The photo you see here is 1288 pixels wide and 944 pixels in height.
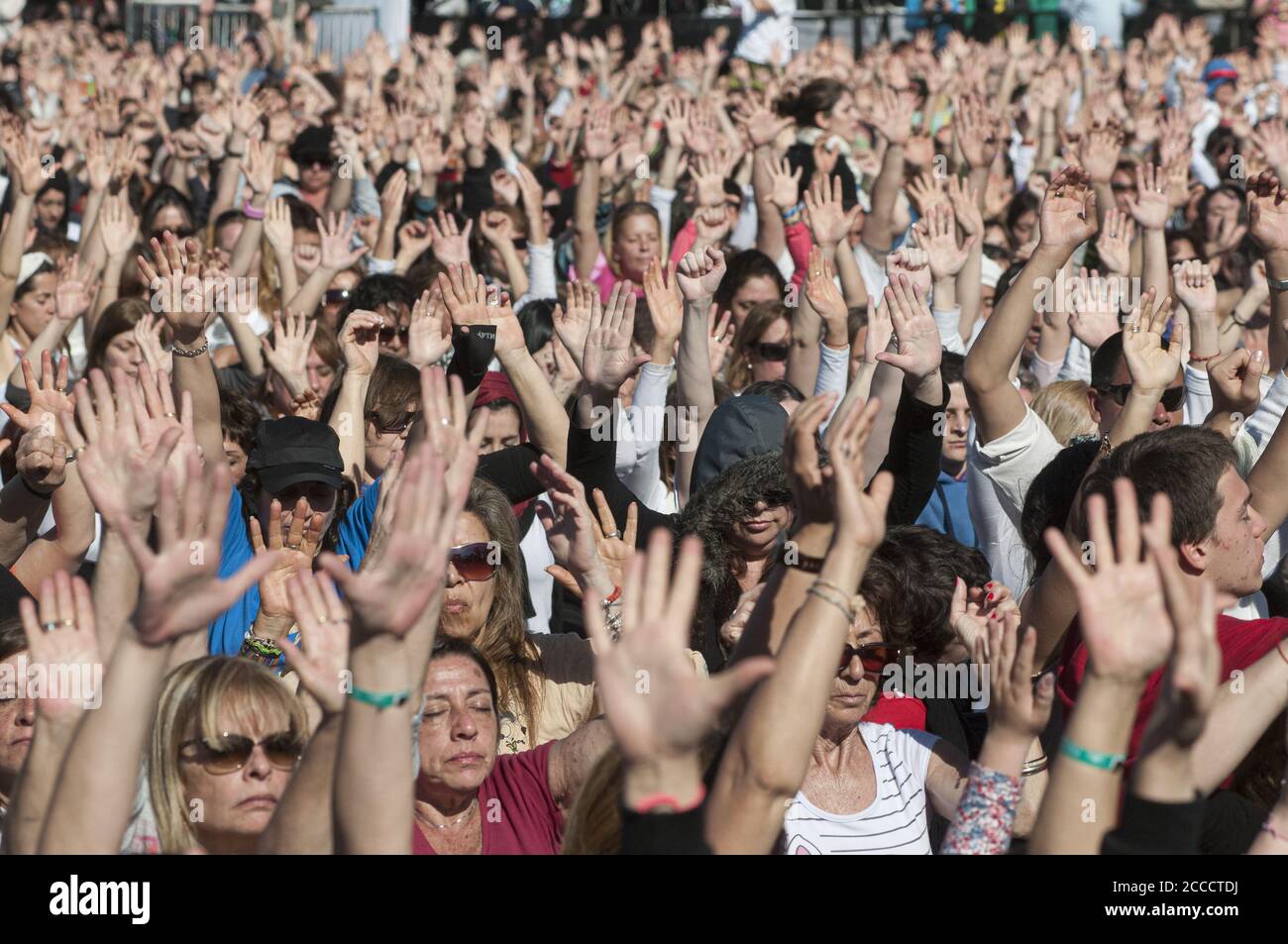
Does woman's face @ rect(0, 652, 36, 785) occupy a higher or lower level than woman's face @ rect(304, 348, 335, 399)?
lower

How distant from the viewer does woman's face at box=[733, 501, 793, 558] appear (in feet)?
12.5

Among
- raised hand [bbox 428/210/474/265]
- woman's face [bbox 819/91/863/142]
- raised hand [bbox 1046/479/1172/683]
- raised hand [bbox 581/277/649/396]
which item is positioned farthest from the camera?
woman's face [bbox 819/91/863/142]

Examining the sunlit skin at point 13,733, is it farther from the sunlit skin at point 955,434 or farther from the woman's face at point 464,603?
the sunlit skin at point 955,434

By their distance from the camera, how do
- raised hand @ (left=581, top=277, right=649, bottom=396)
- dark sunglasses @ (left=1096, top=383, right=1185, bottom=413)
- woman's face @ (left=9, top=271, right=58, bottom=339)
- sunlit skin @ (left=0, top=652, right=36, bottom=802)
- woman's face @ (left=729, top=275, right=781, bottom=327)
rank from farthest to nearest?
woman's face @ (left=9, top=271, right=58, bottom=339)
woman's face @ (left=729, top=275, right=781, bottom=327)
dark sunglasses @ (left=1096, top=383, right=1185, bottom=413)
raised hand @ (left=581, top=277, right=649, bottom=396)
sunlit skin @ (left=0, top=652, right=36, bottom=802)

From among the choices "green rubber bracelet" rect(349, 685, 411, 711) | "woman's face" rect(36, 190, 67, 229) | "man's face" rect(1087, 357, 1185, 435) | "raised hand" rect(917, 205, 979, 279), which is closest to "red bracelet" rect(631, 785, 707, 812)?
"green rubber bracelet" rect(349, 685, 411, 711)

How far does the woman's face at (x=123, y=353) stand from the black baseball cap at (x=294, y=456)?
4.97 ft

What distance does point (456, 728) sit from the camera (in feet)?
9.76

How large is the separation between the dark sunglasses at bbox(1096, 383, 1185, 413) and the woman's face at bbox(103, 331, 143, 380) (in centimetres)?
305

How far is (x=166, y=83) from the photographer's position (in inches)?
503

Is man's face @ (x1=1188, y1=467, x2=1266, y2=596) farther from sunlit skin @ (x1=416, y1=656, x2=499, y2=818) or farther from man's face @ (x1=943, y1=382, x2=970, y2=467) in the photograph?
man's face @ (x1=943, y1=382, x2=970, y2=467)

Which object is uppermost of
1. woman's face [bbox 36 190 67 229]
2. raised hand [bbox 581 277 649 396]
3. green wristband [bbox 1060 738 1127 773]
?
woman's face [bbox 36 190 67 229]

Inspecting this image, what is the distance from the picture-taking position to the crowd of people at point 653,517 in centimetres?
208

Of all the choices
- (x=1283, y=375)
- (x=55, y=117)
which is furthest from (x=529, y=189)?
(x=55, y=117)
